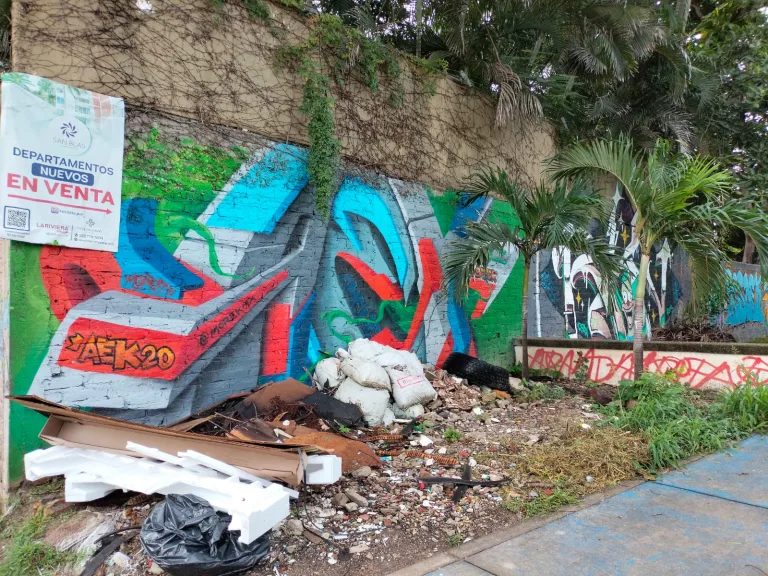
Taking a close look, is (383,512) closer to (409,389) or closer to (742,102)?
(409,389)

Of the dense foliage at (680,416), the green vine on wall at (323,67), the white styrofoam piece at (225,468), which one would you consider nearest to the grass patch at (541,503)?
the dense foliage at (680,416)

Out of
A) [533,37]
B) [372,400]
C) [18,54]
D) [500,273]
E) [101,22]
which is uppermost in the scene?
[533,37]

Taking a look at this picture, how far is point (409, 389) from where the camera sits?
5938mm

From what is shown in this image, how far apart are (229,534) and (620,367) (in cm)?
662

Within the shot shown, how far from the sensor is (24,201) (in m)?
4.04

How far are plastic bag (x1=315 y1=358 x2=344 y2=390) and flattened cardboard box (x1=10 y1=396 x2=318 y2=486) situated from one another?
228 cm

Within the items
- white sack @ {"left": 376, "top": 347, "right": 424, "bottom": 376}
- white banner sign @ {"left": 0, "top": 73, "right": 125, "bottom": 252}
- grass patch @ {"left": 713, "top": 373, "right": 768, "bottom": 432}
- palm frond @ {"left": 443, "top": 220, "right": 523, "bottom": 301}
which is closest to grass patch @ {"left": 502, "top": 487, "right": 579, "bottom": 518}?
white sack @ {"left": 376, "top": 347, "right": 424, "bottom": 376}

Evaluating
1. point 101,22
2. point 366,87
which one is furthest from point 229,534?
point 366,87

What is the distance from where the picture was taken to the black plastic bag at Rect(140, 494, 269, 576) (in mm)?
2844

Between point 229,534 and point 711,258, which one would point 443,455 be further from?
point 711,258

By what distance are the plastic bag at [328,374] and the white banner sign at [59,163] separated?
2511 millimetres

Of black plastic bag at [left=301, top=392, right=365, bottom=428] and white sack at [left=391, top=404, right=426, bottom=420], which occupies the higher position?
black plastic bag at [left=301, top=392, right=365, bottom=428]

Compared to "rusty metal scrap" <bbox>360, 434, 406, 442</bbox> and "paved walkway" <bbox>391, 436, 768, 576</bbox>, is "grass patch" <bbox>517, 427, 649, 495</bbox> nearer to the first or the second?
"paved walkway" <bbox>391, 436, 768, 576</bbox>

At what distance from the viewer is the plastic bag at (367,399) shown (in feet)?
18.2
